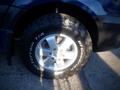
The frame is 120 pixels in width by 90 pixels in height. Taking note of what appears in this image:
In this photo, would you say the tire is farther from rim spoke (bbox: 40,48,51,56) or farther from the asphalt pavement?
the asphalt pavement

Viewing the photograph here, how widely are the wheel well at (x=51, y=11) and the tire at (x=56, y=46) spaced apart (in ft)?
0.20

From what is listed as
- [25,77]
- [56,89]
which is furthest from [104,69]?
[25,77]

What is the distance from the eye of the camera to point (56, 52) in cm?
339

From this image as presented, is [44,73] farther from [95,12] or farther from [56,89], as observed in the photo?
[95,12]

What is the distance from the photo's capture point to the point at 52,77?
3488mm

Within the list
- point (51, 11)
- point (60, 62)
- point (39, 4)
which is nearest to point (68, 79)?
point (60, 62)

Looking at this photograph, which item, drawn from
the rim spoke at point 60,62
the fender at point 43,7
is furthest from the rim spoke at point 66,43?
the fender at point 43,7

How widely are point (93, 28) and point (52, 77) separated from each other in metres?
0.83

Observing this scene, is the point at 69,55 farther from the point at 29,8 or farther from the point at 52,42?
the point at 29,8

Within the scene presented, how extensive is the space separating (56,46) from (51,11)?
1.46 ft

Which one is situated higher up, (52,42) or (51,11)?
→ (51,11)

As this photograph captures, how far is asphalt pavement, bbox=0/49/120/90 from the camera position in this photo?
339cm

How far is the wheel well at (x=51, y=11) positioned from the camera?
3.14 m

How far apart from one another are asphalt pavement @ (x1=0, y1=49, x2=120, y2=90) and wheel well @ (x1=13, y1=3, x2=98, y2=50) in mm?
573
